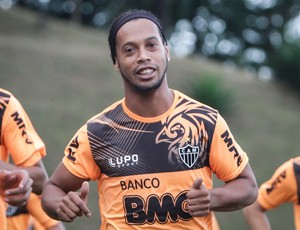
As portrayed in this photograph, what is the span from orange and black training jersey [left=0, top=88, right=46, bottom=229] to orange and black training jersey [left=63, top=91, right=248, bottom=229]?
48cm

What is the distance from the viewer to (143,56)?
4.39m

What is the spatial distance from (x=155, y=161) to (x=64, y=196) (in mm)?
617

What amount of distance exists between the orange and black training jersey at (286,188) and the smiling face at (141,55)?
1.83 metres

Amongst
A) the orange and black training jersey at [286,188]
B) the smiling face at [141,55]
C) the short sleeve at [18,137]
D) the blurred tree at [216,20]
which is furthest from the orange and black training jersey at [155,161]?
the blurred tree at [216,20]

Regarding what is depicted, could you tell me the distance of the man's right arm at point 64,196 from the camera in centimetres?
409

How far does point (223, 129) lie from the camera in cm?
446

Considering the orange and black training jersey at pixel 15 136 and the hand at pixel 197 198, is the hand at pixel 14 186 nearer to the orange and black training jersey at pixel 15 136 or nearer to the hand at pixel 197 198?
the orange and black training jersey at pixel 15 136

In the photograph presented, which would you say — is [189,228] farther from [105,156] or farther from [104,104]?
[104,104]

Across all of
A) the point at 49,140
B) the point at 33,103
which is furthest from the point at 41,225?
the point at 33,103

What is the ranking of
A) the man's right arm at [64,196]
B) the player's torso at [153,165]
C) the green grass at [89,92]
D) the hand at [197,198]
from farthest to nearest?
the green grass at [89,92] < the player's torso at [153,165] < the man's right arm at [64,196] < the hand at [197,198]

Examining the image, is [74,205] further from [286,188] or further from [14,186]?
[286,188]

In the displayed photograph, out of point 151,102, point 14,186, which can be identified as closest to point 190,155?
point 151,102

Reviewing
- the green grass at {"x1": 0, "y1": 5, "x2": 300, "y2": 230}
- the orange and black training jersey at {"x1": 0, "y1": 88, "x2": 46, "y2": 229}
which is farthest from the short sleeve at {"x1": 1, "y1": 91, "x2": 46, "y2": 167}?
the green grass at {"x1": 0, "y1": 5, "x2": 300, "y2": 230}

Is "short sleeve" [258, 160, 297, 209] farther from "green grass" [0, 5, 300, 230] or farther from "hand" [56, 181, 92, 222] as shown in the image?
"green grass" [0, 5, 300, 230]
